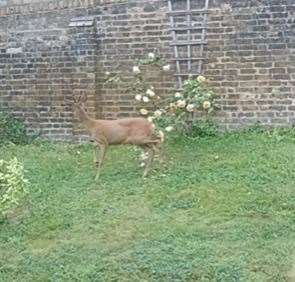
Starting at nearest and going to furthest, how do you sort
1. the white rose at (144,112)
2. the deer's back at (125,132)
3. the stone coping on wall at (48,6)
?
the deer's back at (125,132) → the white rose at (144,112) → the stone coping on wall at (48,6)

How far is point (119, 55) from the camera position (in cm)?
974

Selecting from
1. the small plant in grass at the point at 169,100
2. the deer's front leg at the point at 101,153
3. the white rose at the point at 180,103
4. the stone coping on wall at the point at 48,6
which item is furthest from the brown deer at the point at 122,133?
the stone coping on wall at the point at 48,6

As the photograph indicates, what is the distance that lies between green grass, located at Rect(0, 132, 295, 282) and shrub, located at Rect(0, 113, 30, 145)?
1607 millimetres

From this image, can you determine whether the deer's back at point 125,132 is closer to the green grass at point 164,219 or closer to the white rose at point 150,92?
the green grass at point 164,219

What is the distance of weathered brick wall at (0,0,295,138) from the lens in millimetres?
9102

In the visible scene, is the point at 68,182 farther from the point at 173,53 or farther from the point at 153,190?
the point at 173,53

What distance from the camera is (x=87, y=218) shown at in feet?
21.5

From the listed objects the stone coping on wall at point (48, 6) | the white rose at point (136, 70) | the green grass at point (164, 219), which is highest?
the stone coping on wall at point (48, 6)

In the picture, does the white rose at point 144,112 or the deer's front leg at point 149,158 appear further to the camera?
the white rose at point 144,112

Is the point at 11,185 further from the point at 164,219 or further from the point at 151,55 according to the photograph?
the point at 151,55

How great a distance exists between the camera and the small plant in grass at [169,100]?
889cm

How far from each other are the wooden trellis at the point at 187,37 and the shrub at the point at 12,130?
2.36 metres

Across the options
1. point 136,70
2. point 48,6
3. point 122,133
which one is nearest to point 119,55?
point 136,70

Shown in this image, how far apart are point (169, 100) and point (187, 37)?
0.84 metres
